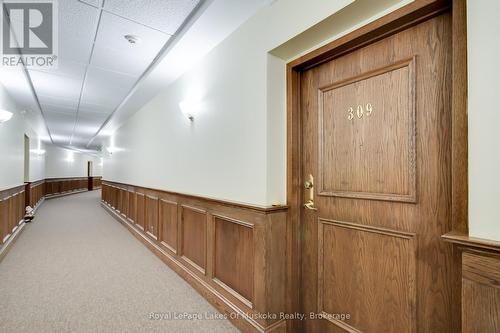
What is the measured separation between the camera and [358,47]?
5.07 ft

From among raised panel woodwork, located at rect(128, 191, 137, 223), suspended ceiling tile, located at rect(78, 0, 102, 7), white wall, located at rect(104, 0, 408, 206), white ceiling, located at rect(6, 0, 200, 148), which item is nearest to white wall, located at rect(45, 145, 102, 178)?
white ceiling, located at rect(6, 0, 200, 148)

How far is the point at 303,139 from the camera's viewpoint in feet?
6.15

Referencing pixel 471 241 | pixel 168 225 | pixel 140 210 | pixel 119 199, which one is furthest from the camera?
pixel 119 199

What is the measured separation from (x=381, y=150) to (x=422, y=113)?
0.89 ft

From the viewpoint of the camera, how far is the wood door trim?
104 cm

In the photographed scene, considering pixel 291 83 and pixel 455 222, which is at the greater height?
pixel 291 83

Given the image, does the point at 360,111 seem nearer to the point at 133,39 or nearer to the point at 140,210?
the point at 133,39

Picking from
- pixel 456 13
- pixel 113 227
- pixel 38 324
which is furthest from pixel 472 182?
pixel 113 227

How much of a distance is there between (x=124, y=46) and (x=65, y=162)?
12937 mm

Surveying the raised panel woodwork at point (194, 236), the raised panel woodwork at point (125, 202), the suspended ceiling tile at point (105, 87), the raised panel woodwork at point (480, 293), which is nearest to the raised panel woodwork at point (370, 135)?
the raised panel woodwork at point (480, 293)

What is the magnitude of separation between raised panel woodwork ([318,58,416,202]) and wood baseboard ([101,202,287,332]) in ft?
3.57

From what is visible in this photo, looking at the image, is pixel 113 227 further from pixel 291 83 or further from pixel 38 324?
pixel 291 83

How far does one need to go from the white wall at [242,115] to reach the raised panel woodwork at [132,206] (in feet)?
6.58

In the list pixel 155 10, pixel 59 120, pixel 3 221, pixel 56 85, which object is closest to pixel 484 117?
pixel 155 10
